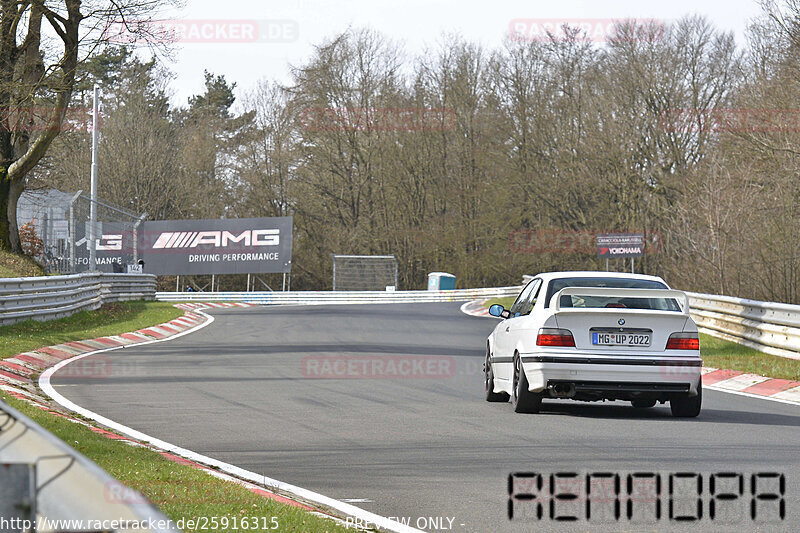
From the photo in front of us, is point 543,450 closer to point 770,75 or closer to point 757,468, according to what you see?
point 757,468

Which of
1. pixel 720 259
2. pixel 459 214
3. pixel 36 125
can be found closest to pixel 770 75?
pixel 720 259

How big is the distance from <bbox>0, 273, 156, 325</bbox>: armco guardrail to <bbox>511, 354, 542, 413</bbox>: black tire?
12567 mm

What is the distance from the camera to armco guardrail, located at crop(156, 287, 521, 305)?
4834cm

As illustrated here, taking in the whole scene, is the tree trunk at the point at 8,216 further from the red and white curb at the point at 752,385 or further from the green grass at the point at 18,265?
the red and white curb at the point at 752,385

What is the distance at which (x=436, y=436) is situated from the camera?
30.5ft

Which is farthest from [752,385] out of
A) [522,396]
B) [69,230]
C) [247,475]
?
[69,230]

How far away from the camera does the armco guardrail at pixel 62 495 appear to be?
86.9 inches

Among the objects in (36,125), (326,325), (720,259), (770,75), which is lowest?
(326,325)

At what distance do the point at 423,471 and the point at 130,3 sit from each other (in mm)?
22928

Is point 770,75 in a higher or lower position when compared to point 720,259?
higher

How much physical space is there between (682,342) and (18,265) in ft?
69.6

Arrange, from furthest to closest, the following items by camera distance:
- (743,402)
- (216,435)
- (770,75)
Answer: (770,75)
(743,402)
(216,435)

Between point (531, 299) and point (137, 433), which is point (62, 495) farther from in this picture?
point (531, 299)

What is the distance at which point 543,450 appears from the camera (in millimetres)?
8414
